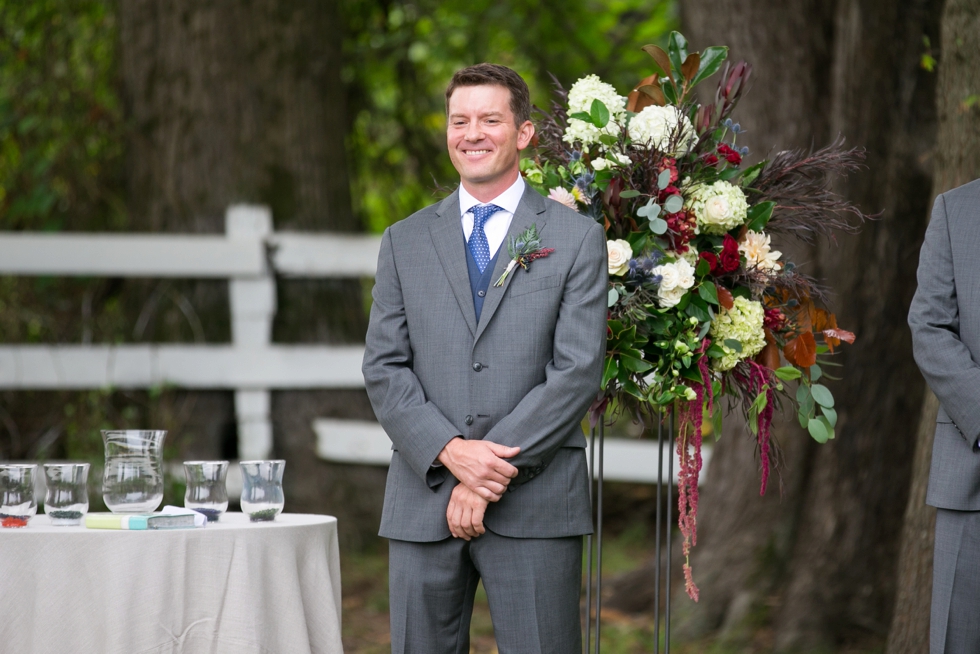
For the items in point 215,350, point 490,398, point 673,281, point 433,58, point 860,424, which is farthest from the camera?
point 433,58

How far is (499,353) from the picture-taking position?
2.67 metres

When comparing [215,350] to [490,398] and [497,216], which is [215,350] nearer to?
[497,216]

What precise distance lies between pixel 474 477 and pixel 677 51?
1.50 m

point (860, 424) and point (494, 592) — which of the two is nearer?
point (494, 592)

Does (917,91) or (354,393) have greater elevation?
(917,91)

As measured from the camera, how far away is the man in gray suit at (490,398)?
261 centimetres

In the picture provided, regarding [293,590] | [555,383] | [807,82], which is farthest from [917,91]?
[293,590]

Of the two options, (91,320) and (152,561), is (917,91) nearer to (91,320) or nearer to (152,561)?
(152,561)

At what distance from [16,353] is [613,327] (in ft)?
12.1

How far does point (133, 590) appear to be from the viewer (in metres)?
2.63

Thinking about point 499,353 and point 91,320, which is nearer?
point 499,353

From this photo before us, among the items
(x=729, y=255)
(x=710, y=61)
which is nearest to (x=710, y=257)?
(x=729, y=255)

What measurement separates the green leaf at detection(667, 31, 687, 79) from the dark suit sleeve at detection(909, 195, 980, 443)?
0.84m

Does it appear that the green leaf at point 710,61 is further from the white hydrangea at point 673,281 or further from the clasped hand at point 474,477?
the clasped hand at point 474,477
